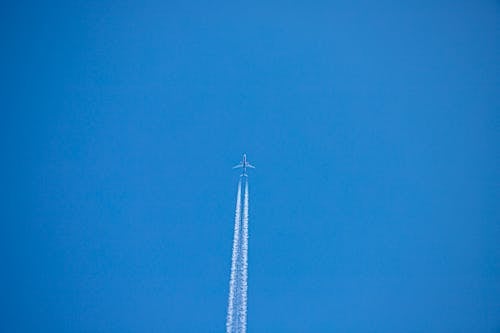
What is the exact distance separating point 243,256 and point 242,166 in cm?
363

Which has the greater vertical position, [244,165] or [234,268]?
[244,165]

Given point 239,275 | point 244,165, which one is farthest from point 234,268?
point 244,165

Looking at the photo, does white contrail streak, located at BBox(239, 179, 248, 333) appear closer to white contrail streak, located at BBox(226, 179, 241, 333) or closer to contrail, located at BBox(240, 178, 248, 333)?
contrail, located at BBox(240, 178, 248, 333)

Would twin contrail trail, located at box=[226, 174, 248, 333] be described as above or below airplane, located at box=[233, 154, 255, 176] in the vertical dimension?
below

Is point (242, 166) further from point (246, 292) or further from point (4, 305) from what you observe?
point (4, 305)

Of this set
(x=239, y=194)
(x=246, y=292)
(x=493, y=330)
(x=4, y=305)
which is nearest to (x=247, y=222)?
(x=239, y=194)

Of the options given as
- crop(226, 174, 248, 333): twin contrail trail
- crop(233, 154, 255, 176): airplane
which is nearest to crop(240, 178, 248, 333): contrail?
crop(226, 174, 248, 333): twin contrail trail

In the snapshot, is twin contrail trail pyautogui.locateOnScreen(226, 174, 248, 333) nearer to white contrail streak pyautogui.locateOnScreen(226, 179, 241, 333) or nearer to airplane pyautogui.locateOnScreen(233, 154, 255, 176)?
white contrail streak pyautogui.locateOnScreen(226, 179, 241, 333)

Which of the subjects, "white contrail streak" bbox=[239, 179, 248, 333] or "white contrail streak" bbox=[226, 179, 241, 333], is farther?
"white contrail streak" bbox=[239, 179, 248, 333]

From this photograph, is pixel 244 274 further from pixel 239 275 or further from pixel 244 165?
pixel 244 165

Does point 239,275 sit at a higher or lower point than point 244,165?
lower

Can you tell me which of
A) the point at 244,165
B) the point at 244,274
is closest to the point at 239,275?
the point at 244,274

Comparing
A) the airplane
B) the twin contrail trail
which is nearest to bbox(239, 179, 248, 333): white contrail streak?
the twin contrail trail

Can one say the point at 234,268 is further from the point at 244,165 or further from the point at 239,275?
the point at 244,165
